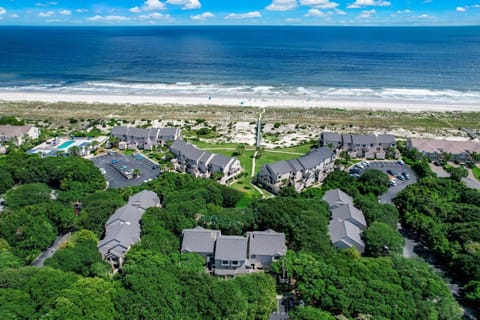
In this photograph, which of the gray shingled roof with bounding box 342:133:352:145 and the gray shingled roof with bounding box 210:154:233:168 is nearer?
the gray shingled roof with bounding box 210:154:233:168

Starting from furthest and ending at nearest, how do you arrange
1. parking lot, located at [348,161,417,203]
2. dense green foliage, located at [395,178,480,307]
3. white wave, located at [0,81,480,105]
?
white wave, located at [0,81,480,105], parking lot, located at [348,161,417,203], dense green foliage, located at [395,178,480,307]

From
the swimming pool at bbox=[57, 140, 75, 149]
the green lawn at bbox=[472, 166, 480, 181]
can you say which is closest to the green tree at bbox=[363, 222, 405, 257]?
the green lawn at bbox=[472, 166, 480, 181]

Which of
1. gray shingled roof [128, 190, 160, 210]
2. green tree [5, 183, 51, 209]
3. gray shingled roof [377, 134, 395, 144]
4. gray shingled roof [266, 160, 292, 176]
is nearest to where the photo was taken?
green tree [5, 183, 51, 209]

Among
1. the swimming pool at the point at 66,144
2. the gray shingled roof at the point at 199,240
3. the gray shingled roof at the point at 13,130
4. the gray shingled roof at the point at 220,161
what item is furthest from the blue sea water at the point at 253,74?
the gray shingled roof at the point at 199,240

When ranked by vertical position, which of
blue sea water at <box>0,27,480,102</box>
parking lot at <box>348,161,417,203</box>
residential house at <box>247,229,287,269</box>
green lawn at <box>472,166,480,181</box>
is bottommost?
parking lot at <box>348,161,417,203</box>

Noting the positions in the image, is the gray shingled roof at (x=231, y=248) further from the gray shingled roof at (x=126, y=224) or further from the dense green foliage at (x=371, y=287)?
the gray shingled roof at (x=126, y=224)

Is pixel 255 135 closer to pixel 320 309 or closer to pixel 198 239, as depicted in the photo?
pixel 198 239

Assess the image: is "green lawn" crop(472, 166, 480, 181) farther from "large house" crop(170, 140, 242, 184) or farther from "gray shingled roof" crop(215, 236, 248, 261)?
"gray shingled roof" crop(215, 236, 248, 261)

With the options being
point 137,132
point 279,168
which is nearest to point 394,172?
point 279,168
